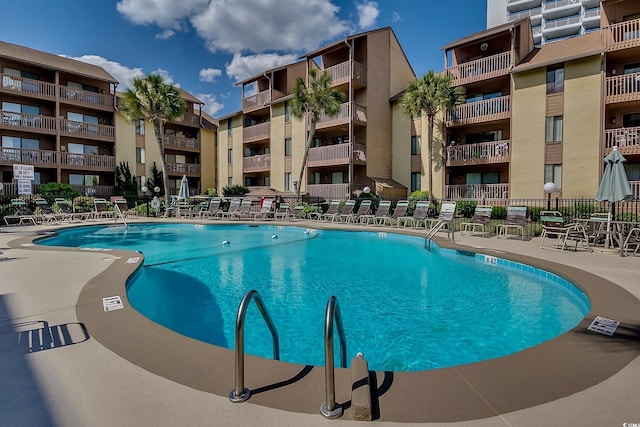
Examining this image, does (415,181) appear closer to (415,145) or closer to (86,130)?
(415,145)

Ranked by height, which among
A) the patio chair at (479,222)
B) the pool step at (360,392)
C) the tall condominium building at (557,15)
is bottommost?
the pool step at (360,392)

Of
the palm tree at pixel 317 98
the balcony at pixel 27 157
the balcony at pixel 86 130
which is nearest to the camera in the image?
the palm tree at pixel 317 98

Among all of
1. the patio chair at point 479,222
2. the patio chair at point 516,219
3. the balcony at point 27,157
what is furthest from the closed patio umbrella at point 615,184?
the balcony at point 27,157

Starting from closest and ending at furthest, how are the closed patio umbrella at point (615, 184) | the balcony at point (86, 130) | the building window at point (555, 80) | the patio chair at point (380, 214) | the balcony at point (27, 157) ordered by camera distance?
the closed patio umbrella at point (615, 184) → the patio chair at point (380, 214) → the building window at point (555, 80) → the balcony at point (27, 157) → the balcony at point (86, 130)

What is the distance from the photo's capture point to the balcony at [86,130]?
Answer: 26.0m

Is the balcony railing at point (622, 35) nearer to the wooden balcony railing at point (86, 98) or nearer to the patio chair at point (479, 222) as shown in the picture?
the patio chair at point (479, 222)

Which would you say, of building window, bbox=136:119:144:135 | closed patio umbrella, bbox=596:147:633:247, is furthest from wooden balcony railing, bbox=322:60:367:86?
building window, bbox=136:119:144:135

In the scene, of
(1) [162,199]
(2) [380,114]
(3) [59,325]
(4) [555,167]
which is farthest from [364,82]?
(3) [59,325]

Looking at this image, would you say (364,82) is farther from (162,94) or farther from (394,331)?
(394,331)

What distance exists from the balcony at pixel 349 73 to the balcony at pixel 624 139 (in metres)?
13.6

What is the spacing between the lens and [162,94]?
74.6 ft

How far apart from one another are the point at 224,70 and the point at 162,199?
1381 cm

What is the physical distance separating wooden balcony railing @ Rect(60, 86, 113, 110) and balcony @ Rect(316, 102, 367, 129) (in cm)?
1853

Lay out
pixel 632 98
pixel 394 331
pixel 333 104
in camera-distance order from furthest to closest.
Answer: pixel 333 104
pixel 632 98
pixel 394 331
